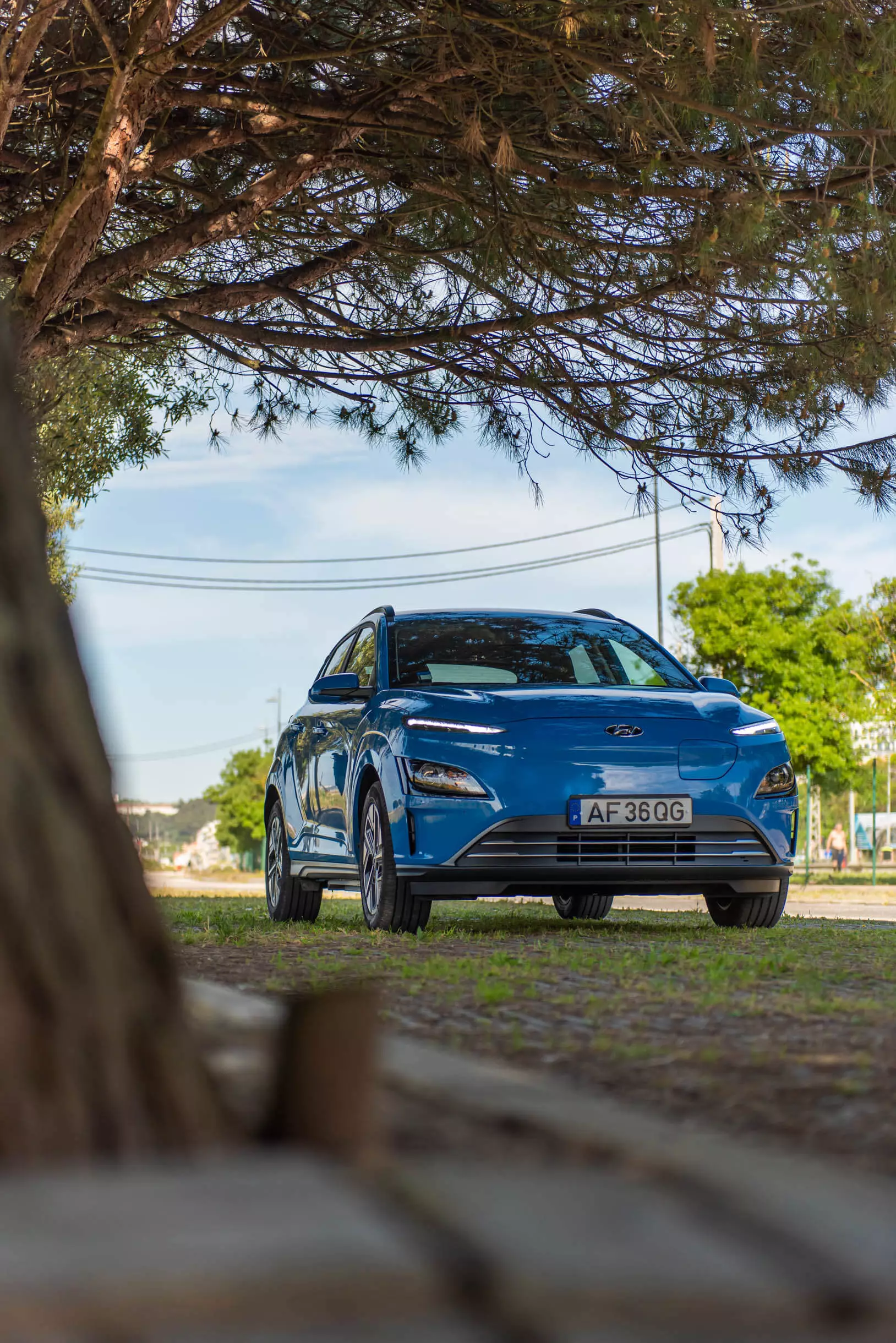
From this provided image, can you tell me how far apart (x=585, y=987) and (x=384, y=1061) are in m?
2.15

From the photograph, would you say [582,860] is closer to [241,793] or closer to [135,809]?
[135,809]

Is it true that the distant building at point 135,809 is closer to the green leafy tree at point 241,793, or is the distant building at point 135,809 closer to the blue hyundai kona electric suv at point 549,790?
the blue hyundai kona electric suv at point 549,790

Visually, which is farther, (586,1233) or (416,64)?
(416,64)

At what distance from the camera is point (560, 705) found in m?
7.57

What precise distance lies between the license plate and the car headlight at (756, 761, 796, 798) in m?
0.47

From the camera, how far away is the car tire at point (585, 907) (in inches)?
441

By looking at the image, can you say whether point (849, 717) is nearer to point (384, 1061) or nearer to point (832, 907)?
point (832, 907)

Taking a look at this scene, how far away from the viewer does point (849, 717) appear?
36.0 meters

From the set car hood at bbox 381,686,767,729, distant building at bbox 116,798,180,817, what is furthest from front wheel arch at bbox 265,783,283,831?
distant building at bbox 116,798,180,817

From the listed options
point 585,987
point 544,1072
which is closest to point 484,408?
point 585,987

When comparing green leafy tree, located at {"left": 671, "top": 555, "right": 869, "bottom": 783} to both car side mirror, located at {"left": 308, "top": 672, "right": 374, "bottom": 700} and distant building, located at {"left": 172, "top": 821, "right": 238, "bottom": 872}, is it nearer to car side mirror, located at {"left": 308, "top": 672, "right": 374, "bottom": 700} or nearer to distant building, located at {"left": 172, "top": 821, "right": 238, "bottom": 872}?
car side mirror, located at {"left": 308, "top": 672, "right": 374, "bottom": 700}

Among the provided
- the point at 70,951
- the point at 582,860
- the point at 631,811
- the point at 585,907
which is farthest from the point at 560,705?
the point at 70,951

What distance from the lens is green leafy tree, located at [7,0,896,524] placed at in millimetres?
7984

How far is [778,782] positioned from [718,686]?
978mm
